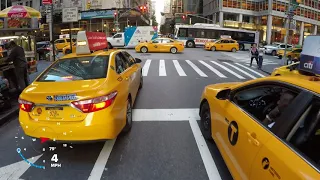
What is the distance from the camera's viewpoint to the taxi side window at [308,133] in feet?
7.48

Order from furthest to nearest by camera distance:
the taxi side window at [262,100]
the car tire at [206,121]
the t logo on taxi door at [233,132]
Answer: the car tire at [206,121] → the t logo on taxi door at [233,132] → the taxi side window at [262,100]

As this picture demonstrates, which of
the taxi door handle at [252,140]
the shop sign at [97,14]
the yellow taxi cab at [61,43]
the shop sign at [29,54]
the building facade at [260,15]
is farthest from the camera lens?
the building facade at [260,15]

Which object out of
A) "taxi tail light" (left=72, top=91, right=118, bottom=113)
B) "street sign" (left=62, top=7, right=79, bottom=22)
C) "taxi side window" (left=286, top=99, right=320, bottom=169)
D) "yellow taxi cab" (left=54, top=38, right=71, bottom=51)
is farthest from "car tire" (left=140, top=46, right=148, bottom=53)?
"taxi side window" (left=286, top=99, right=320, bottom=169)

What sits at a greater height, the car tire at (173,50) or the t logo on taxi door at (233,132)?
the car tire at (173,50)

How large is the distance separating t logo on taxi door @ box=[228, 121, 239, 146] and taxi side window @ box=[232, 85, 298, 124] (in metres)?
0.24

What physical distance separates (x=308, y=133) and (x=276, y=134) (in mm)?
262

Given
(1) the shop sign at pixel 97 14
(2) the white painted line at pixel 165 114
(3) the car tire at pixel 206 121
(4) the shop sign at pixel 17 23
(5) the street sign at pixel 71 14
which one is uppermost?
(1) the shop sign at pixel 97 14

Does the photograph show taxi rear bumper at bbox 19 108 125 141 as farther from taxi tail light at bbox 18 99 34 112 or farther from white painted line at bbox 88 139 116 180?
white painted line at bbox 88 139 116 180

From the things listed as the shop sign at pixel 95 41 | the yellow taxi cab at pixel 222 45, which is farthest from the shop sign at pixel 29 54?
the yellow taxi cab at pixel 222 45

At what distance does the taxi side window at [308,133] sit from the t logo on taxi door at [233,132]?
81cm

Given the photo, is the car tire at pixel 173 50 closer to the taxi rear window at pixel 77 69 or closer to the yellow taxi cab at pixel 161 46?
the yellow taxi cab at pixel 161 46

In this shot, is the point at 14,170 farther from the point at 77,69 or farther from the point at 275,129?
the point at 275,129

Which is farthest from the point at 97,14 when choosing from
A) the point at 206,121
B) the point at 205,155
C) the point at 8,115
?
the point at 205,155

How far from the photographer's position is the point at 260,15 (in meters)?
63.5
